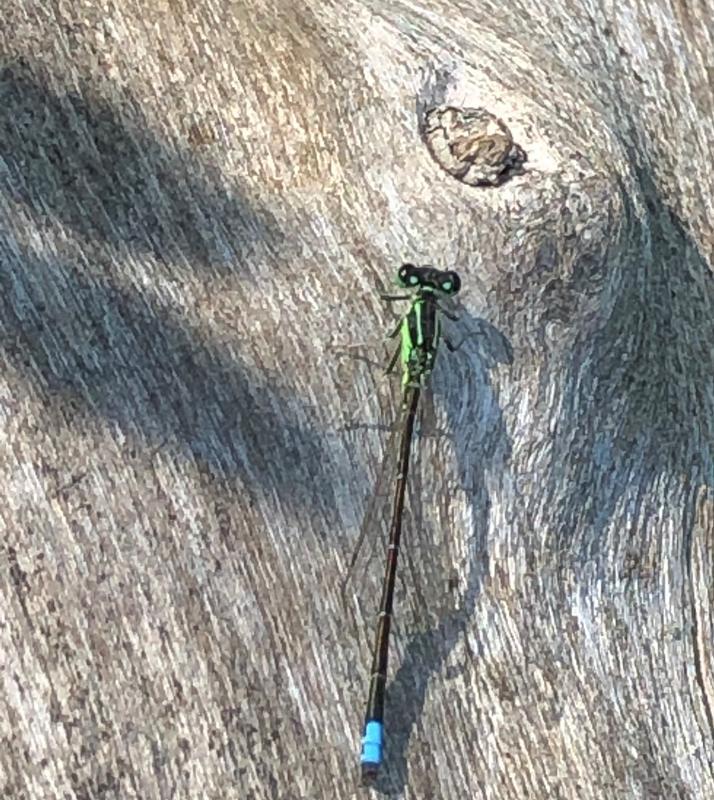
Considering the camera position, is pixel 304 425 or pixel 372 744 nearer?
pixel 372 744

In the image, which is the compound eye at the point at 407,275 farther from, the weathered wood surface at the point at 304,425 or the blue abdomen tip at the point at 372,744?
the blue abdomen tip at the point at 372,744

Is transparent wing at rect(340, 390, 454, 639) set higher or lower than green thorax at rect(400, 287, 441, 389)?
lower

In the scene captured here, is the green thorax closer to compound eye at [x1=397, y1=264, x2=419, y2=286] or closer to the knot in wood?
compound eye at [x1=397, y1=264, x2=419, y2=286]

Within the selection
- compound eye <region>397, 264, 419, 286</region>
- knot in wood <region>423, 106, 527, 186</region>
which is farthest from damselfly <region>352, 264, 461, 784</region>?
knot in wood <region>423, 106, 527, 186</region>

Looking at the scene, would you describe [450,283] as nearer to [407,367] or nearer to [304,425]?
[407,367]

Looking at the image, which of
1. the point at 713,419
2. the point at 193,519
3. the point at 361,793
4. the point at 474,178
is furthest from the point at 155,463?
the point at 713,419

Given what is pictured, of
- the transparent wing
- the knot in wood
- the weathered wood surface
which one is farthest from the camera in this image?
the knot in wood

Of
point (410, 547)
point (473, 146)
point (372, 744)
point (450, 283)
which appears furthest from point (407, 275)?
point (372, 744)
